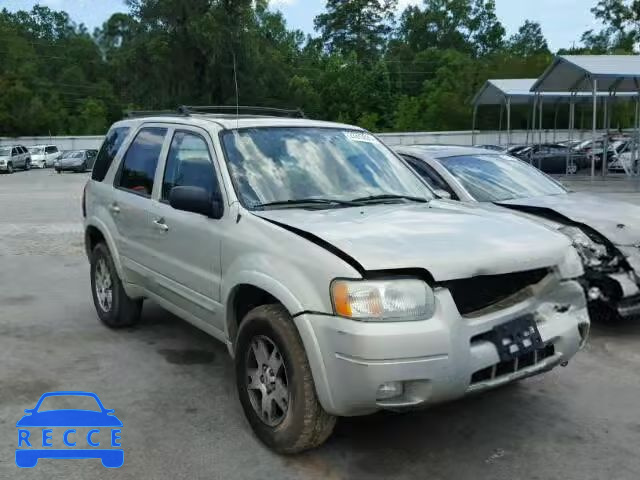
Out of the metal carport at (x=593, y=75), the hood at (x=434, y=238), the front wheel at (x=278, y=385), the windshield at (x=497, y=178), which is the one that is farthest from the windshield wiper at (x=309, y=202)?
the metal carport at (x=593, y=75)

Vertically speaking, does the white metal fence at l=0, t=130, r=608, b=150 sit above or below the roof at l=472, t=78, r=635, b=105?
below

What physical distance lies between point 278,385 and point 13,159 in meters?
42.4

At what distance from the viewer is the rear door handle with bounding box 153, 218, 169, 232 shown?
4782 millimetres

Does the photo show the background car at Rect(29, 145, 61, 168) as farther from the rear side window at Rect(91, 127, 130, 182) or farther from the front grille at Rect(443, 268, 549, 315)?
the front grille at Rect(443, 268, 549, 315)

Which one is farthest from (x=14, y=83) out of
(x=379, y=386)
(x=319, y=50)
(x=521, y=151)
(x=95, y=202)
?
(x=379, y=386)

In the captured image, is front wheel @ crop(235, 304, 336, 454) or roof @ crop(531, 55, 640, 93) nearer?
front wheel @ crop(235, 304, 336, 454)

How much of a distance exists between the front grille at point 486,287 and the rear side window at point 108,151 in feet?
11.9

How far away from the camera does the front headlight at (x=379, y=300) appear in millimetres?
3230

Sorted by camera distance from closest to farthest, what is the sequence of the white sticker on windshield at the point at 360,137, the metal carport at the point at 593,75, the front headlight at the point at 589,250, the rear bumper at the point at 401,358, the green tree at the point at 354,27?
1. the rear bumper at the point at 401,358
2. the white sticker on windshield at the point at 360,137
3. the front headlight at the point at 589,250
4. the metal carport at the point at 593,75
5. the green tree at the point at 354,27

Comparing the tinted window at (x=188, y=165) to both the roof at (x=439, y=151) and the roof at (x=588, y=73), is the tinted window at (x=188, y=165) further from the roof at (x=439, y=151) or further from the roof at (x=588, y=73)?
the roof at (x=588, y=73)

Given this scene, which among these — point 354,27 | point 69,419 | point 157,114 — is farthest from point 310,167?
point 354,27

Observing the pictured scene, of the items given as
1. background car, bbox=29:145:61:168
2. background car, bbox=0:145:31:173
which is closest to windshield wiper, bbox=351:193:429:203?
background car, bbox=0:145:31:173

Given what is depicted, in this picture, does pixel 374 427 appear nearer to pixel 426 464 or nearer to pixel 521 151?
pixel 426 464

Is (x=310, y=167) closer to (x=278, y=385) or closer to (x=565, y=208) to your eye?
(x=278, y=385)
